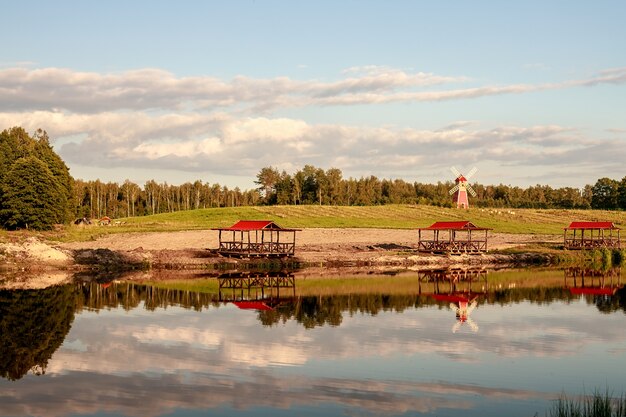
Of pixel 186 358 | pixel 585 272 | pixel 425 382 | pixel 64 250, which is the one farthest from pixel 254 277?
pixel 425 382

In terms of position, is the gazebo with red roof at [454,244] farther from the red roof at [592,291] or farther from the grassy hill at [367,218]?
the grassy hill at [367,218]

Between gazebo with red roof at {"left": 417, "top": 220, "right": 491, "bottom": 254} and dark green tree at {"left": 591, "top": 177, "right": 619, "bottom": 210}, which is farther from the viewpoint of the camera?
dark green tree at {"left": 591, "top": 177, "right": 619, "bottom": 210}

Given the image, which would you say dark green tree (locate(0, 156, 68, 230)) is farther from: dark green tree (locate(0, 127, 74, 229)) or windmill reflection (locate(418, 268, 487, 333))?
windmill reflection (locate(418, 268, 487, 333))

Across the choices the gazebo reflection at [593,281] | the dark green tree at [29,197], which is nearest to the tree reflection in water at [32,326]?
the gazebo reflection at [593,281]

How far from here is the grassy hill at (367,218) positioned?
317 ft

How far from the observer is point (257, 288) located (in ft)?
158

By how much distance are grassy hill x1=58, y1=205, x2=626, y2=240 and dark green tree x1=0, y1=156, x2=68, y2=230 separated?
11.5 ft

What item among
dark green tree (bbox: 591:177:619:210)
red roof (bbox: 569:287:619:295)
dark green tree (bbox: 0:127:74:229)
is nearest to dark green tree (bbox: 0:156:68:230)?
dark green tree (bbox: 0:127:74:229)

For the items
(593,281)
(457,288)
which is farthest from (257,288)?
(593,281)

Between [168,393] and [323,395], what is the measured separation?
411cm

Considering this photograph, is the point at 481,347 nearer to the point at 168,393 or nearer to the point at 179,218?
the point at 168,393

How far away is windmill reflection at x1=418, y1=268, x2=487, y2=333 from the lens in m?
36.0

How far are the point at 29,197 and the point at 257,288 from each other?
4405 cm

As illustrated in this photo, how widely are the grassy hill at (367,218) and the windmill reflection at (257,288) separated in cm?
3275
